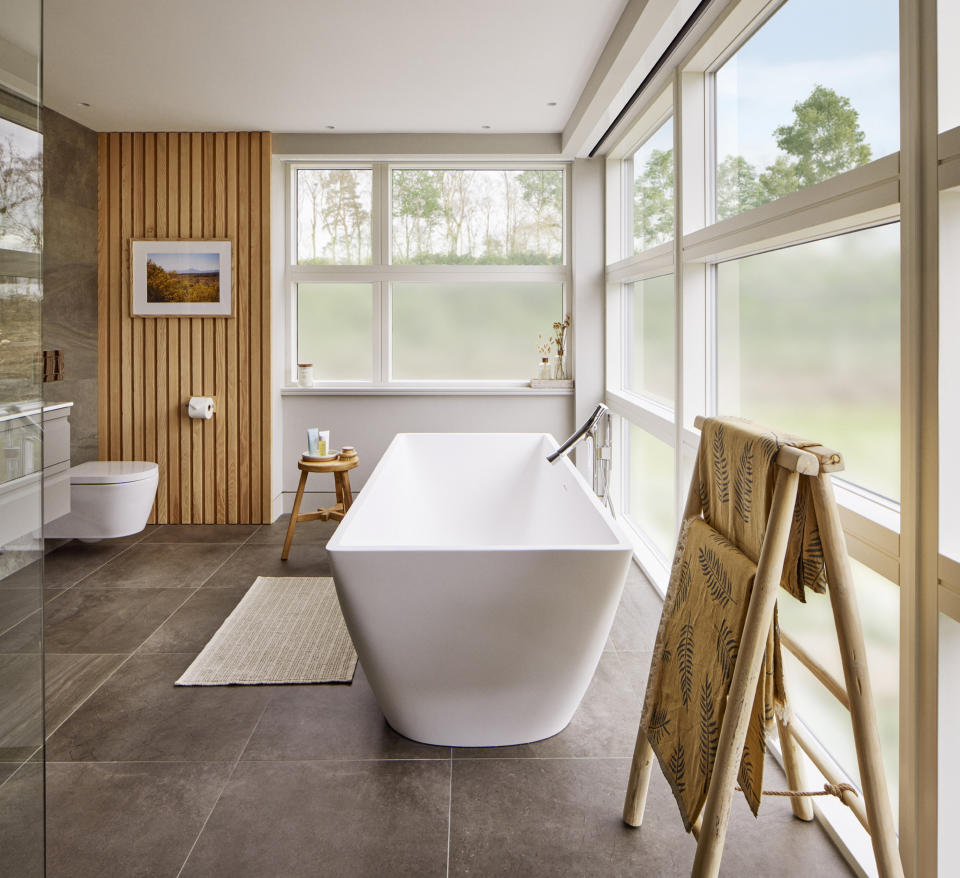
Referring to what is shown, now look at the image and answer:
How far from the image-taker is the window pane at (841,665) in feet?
5.50

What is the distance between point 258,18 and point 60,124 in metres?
1.97

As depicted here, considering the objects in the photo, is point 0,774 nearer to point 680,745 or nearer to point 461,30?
point 680,745

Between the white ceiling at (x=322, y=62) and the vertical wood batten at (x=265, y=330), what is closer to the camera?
the white ceiling at (x=322, y=62)

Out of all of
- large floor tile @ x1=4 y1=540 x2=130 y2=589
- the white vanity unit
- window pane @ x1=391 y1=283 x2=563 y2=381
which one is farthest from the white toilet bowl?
the white vanity unit

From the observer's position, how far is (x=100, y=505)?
3.93 m

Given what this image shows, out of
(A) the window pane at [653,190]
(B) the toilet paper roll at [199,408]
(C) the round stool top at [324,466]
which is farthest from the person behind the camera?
(B) the toilet paper roll at [199,408]

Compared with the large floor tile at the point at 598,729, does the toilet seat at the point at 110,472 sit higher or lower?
higher

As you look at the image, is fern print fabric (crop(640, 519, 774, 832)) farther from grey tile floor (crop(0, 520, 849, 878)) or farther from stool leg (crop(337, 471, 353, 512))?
stool leg (crop(337, 471, 353, 512))

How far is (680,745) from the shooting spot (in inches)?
61.8

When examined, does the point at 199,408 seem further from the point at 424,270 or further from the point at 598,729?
the point at 598,729

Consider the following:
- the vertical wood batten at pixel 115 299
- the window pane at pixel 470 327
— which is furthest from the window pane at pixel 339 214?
the vertical wood batten at pixel 115 299

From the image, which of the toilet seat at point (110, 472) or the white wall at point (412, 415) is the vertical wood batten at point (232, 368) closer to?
the white wall at point (412, 415)

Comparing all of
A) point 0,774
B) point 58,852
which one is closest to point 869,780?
point 0,774

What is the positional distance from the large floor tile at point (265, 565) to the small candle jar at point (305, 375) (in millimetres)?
1189
